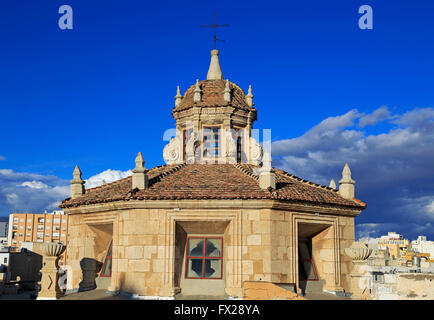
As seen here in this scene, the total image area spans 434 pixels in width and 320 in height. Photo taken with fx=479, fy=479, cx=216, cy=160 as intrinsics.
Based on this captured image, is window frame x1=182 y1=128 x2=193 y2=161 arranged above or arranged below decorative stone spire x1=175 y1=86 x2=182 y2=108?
below

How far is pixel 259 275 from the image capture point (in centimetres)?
2127

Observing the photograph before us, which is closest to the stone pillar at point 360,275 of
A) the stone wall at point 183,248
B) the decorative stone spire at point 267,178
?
the stone wall at point 183,248

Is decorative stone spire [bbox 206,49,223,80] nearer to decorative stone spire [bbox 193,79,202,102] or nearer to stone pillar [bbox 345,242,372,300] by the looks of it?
decorative stone spire [bbox 193,79,202,102]

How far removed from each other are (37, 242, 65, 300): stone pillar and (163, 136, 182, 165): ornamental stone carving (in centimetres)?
966

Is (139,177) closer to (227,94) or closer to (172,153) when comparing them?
(172,153)

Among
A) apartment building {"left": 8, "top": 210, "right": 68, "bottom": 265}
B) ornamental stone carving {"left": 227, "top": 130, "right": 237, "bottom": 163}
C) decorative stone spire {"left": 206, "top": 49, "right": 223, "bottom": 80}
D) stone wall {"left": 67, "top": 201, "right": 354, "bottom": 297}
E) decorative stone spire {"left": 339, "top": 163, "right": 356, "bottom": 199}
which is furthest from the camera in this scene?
apartment building {"left": 8, "top": 210, "right": 68, "bottom": 265}

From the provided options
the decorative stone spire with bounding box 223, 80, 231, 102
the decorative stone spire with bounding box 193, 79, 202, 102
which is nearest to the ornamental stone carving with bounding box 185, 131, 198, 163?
the decorative stone spire with bounding box 193, 79, 202, 102

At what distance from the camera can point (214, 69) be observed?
32.3m

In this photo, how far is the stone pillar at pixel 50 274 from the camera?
20906mm

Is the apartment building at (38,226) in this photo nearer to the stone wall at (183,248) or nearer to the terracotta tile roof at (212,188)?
the terracotta tile roof at (212,188)

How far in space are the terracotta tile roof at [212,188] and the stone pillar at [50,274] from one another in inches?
131

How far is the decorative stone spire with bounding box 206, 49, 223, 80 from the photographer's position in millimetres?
32156
